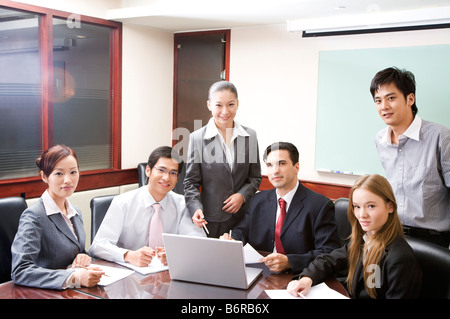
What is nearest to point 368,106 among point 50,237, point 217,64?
point 217,64

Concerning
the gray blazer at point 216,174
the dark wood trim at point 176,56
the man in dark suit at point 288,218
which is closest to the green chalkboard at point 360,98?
the dark wood trim at point 176,56

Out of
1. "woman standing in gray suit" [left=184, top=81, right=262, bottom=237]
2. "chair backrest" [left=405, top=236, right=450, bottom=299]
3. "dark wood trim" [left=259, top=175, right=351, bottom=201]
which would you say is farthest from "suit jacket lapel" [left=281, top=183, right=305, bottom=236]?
"dark wood trim" [left=259, top=175, right=351, bottom=201]

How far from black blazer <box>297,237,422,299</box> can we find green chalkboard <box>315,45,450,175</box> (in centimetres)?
178

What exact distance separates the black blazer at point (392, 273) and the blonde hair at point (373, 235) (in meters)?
0.02

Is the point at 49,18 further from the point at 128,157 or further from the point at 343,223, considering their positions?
the point at 343,223

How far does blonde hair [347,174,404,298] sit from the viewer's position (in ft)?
6.08

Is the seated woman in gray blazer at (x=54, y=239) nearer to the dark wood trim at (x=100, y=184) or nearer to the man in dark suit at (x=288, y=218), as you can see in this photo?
the man in dark suit at (x=288, y=218)

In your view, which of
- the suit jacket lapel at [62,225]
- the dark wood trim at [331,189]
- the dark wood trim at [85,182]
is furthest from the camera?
the dark wood trim at [331,189]

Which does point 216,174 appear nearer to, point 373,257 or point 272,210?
point 272,210

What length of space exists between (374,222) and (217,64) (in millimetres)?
2897

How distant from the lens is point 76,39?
3836 mm

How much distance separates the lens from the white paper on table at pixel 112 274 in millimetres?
1791

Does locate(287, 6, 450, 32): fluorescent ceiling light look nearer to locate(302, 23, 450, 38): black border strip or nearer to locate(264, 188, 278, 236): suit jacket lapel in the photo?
locate(302, 23, 450, 38): black border strip

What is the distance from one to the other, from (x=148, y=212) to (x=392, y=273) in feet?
4.16
